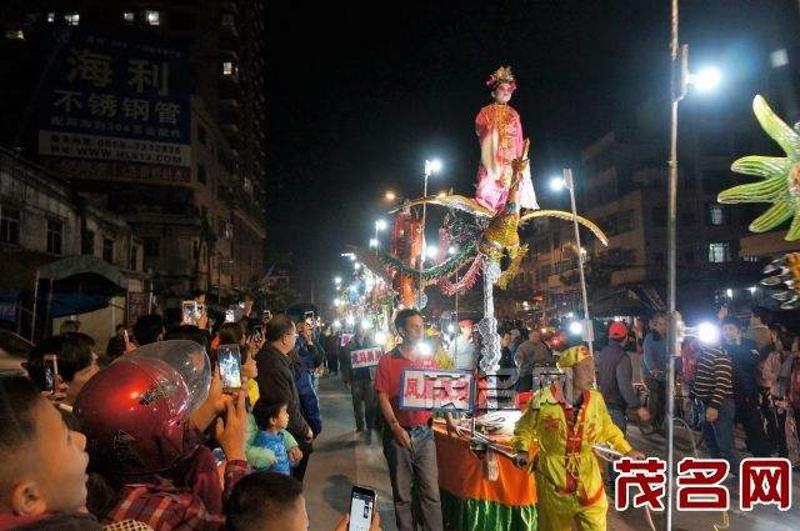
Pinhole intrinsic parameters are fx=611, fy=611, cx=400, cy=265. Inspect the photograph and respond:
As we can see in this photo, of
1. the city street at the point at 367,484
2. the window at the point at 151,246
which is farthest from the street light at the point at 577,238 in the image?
the window at the point at 151,246

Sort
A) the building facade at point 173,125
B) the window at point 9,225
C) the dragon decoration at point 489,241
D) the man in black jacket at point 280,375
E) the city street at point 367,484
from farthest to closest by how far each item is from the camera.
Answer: the building facade at point 173,125, the window at point 9,225, the dragon decoration at point 489,241, the city street at point 367,484, the man in black jacket at point 280,375

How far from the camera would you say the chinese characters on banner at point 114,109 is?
1886cm

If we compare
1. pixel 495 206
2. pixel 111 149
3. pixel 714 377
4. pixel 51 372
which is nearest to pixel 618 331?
pixel 714 377

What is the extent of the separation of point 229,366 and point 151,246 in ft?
132

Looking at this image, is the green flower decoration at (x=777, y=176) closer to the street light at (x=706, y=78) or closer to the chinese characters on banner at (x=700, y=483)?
the street light at (x=706, y=78)

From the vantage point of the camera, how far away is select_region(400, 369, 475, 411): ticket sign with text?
5625 millimetres

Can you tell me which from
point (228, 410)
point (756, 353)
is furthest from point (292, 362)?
point (756, 353)

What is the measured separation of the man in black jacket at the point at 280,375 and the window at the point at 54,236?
59.0ft

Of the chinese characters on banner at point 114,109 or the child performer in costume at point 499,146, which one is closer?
the child performer in costume at point 499,146

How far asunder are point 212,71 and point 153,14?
24.3 feet

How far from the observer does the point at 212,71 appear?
202 feet

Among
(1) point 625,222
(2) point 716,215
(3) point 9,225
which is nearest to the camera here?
(3) point 9,225

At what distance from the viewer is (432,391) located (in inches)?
223

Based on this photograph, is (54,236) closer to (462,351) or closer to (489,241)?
(462,351)
